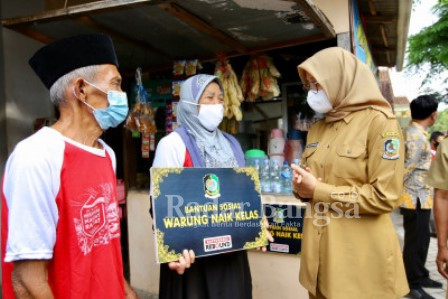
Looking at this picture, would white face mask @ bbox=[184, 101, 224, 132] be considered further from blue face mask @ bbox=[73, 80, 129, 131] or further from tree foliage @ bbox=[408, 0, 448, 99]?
tree foliage @ bbox=[408, 0, 448, 99]

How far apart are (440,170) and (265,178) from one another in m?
1.69

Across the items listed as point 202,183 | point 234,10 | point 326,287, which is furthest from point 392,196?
→ point 234,10

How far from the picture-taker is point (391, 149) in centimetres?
167

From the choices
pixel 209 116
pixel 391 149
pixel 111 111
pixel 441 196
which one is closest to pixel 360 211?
pixel 391 149

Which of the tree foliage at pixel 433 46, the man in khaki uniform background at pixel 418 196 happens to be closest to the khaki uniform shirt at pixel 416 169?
the man in khaki uniform background at pixel 418 196

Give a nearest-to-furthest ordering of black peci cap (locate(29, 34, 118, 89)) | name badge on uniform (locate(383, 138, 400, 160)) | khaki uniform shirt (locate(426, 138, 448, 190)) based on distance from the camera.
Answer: black peci cap (locate(29, 34, 118, 89)) < name badge on uniform (locate(383, 138, 400, 160)) < khaki uniform shirt (locate(426, 138, 448, 190))

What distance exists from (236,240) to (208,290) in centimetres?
35

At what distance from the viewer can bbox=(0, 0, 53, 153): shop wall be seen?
3.39 meters

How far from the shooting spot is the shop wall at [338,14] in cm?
310

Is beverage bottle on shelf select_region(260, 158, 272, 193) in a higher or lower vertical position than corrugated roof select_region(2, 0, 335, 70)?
lower

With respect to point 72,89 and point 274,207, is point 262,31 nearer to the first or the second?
point 274,207

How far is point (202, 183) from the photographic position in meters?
1.75

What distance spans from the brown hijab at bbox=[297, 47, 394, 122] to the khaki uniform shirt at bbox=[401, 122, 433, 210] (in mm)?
2332

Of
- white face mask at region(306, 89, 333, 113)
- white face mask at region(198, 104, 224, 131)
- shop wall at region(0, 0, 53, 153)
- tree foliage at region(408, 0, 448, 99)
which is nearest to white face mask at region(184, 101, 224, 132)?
white face mask at region(198, 104, 224, 131)
